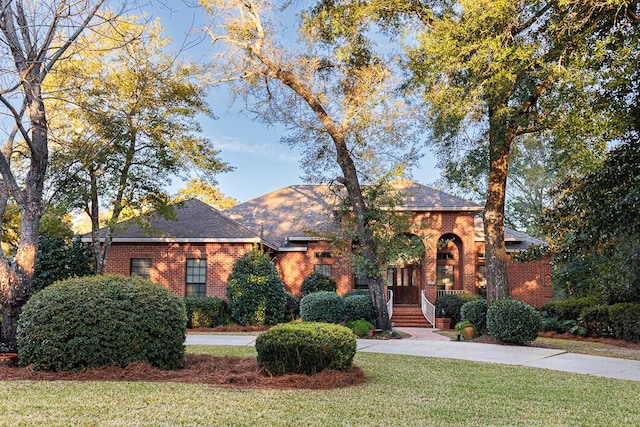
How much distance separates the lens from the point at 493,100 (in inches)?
488

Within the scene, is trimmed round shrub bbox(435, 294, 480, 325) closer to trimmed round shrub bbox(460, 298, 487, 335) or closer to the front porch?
the front porch

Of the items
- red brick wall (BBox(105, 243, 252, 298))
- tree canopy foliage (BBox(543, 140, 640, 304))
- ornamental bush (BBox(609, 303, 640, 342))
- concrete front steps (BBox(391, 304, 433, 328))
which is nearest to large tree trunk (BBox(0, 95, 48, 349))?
red brick wall (BBox(105, 243, 252, 298))

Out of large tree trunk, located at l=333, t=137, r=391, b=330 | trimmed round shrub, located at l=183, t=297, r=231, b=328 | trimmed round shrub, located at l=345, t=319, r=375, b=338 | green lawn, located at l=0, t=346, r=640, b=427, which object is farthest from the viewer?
trimmed round shrub, located at l=183, t=297, r=231, b=328

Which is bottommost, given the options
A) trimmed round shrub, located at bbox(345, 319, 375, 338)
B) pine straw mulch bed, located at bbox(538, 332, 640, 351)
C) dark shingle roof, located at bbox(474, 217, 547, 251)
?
pine straw mulch bed, located at bbox(538, 332, 640, 351)

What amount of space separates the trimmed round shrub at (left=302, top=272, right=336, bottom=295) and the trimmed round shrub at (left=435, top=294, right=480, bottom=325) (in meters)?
4.60

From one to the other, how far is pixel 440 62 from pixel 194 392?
29.5 feet

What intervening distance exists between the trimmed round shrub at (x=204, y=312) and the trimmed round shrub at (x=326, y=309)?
13.5 ft

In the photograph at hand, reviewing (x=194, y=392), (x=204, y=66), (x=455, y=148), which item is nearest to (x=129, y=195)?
(x=204, y=66)

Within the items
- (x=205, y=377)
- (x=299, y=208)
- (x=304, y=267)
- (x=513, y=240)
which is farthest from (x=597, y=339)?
(x=299, y=208)

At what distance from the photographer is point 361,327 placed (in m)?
15.0

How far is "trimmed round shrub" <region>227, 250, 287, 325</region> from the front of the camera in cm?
1830

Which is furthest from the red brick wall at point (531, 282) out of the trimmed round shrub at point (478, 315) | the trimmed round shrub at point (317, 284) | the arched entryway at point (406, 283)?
the trimmed round shrub at point (478, 315)

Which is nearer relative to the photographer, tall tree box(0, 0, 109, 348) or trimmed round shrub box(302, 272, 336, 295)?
tall tree box(0, 0, 109, 348)

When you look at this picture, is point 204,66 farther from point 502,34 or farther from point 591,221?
point 591,221
